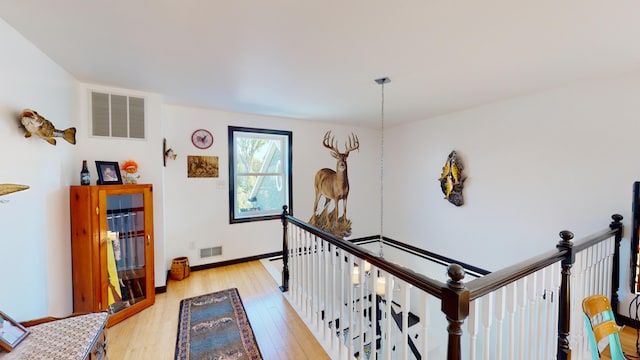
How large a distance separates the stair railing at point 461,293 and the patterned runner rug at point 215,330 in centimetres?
59

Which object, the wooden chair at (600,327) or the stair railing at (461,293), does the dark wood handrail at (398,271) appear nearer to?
the stair railing at (461,293)

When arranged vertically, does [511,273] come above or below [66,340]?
above

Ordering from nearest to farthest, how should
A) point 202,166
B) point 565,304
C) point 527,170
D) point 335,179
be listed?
point 565,304, point 527,170, point 202,166, point 335,179

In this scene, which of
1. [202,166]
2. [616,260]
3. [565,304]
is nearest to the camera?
[565,304]

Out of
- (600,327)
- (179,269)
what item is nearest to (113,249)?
(179,269)

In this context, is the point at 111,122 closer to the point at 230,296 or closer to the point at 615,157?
the point at 230,296

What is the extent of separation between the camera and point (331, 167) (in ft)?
16.1

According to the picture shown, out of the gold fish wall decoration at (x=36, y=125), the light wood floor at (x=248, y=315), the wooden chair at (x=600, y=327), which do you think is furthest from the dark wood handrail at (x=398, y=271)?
the gold fish wall decoration at (x=36, y=125)

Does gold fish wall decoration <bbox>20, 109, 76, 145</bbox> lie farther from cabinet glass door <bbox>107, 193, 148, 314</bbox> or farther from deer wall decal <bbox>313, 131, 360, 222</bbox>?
deer wall decal <bbox>313, 131, 360, 222</bbox>

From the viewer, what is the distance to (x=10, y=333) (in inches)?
49.2

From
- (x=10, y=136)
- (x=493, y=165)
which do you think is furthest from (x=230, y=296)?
(x=493, y=165)

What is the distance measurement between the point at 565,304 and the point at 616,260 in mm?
1378

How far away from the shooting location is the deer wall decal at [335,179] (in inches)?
189

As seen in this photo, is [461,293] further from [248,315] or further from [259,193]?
[259,193]
